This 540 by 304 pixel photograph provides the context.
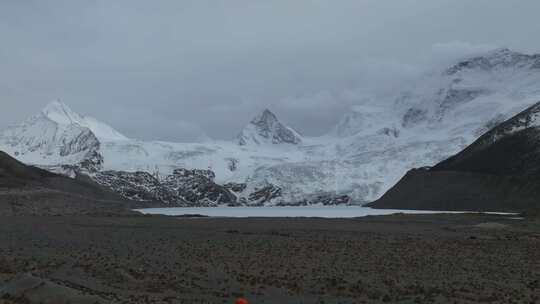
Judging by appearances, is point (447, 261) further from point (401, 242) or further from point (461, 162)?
point (461, 162)

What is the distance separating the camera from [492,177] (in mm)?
156750

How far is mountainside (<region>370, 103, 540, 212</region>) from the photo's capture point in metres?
143

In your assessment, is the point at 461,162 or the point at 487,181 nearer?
the point at 487,181

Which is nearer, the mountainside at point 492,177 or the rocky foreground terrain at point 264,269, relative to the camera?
the rocky foreground terrain at point 264,269

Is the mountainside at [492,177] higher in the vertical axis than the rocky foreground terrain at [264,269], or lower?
higher

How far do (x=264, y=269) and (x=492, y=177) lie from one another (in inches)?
5144

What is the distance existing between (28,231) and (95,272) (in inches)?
1335

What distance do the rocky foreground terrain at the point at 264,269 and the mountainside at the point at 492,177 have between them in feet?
285

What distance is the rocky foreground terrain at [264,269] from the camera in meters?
28.7

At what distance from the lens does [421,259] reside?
44.0m

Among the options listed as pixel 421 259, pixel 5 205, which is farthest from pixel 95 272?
pixel 5 205

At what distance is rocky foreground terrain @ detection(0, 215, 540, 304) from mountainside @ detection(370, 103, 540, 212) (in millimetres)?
86994

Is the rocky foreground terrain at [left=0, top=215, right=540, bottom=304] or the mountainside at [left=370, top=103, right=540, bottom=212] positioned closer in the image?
the rocky foreground terrain at [left=0, top=215, right=540, bottom=304]

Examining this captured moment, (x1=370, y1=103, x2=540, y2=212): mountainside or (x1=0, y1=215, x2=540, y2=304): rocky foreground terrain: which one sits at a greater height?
(x1=370, y1=103, x2=540, y2=212): mountainside
